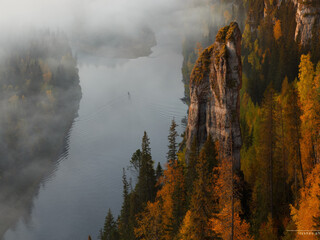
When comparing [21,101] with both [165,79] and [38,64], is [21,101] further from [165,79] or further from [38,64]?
[165,79]

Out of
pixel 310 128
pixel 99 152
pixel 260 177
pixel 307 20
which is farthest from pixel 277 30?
pixel 99 152

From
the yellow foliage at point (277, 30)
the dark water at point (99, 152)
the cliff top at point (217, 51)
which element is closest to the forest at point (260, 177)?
the cliff top at point (217, 51)

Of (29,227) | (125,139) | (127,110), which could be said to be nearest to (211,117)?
(29,227)

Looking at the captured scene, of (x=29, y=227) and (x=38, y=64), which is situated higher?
(x=38, y=64)

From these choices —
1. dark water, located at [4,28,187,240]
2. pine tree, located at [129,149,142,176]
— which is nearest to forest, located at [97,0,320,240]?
pine tree, located at [129,149,142,176]

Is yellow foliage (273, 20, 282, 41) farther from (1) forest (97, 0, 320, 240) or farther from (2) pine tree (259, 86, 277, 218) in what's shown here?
(2) pine tree (259, 86, 277, 218)

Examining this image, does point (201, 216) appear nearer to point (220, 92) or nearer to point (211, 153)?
point (211, 153)
